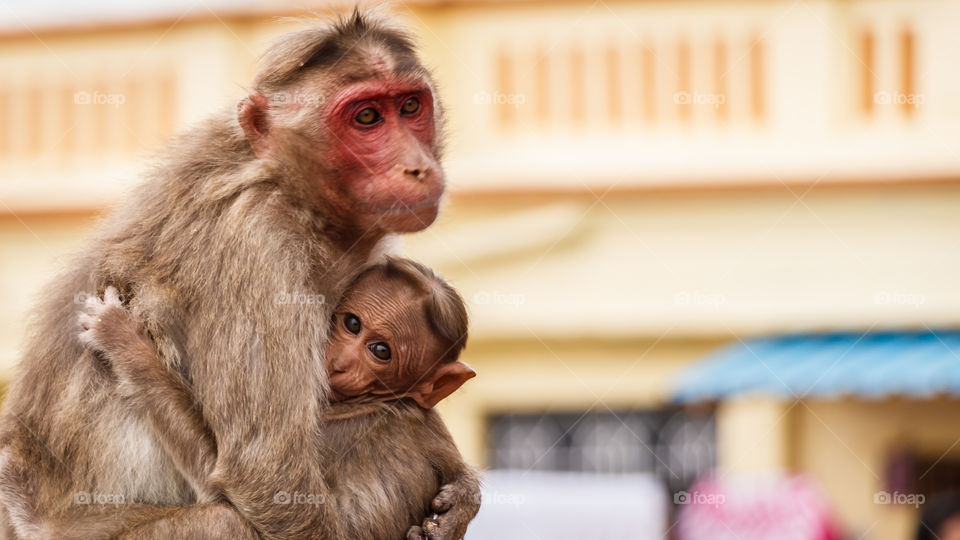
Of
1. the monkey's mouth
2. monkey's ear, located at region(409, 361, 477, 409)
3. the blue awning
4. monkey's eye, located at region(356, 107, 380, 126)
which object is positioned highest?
monkey's eye, located at region(356, 107, 380, 126)

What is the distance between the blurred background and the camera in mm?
11266

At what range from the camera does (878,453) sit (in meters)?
11.9

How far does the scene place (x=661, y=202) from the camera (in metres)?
11.7

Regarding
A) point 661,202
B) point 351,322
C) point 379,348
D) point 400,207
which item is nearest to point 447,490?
point 379,348

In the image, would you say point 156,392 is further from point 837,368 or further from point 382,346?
point 837,368

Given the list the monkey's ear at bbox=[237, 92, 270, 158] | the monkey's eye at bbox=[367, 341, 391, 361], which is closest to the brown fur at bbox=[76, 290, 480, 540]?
the monkey's eye at bbox=[367, 341, 391, 361]

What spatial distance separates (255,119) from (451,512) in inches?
48.6

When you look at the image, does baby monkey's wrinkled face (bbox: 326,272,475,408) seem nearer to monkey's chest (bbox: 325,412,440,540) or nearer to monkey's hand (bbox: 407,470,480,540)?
monkey's chest (bbox: 325,412,440,540)

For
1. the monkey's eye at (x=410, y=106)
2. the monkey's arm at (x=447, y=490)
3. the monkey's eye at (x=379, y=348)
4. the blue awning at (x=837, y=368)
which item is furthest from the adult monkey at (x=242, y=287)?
the blue awning at (x=837, y=368)

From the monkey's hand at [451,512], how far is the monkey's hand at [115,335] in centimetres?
88

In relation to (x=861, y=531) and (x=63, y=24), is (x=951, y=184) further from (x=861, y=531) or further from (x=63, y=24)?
(x=63, y=24)

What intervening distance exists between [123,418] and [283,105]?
97 cm

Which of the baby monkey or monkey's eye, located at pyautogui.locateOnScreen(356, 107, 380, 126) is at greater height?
monkey's eye, located at pyautogui.locateOnScreen(356, 107, 380, 126)

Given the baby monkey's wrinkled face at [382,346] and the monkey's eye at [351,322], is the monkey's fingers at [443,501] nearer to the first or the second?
the baby monkey's wrinkled face at [382,346]
